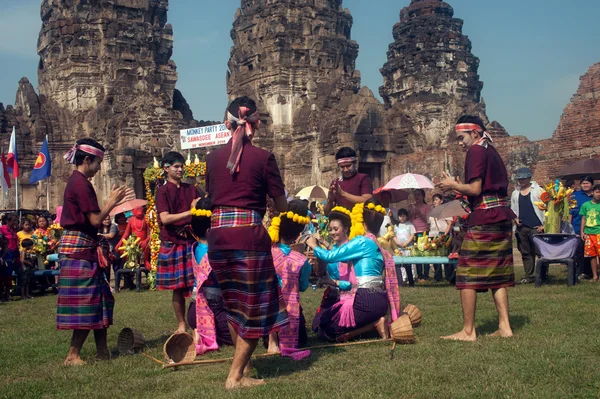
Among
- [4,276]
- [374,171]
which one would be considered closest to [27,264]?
[4,276]

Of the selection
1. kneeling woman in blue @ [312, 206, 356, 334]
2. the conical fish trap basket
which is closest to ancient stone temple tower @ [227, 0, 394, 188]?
kneeling woman in blue @ [312, 206, 356, 334]

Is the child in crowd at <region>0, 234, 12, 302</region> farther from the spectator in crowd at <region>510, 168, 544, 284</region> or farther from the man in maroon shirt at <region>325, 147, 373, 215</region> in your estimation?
the spectator in crowd at <region>510, 168, 544, 284</region>

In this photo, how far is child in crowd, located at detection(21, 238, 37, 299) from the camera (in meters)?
12.7

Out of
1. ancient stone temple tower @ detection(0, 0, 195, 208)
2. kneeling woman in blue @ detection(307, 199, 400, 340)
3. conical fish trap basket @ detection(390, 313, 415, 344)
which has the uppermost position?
ancient stone temple tower @ detection(0, 0, 195, 208)

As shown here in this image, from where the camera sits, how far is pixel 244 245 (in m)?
4.92

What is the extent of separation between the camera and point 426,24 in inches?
1485

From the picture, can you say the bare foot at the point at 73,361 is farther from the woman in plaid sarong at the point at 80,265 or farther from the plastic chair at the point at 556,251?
the plastic chair at the point at 556,251

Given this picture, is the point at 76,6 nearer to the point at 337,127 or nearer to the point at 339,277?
the point at 337,127

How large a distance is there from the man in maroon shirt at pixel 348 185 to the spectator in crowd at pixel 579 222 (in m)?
4.38

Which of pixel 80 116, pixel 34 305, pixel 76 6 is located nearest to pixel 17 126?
pixel 80 116

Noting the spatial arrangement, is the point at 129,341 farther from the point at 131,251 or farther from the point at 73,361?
the point at 131,251

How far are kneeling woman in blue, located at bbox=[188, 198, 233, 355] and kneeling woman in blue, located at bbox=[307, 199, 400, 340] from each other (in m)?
0.97

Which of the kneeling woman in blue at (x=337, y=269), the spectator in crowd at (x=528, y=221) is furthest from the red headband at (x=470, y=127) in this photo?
the spectator in crowd at (x=528, y=221)

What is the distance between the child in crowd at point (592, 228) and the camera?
10.8 m
